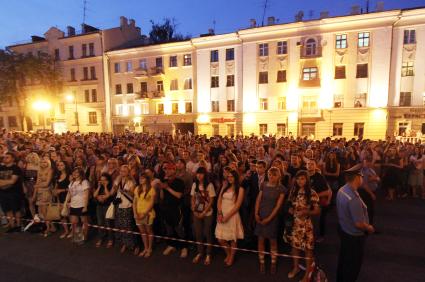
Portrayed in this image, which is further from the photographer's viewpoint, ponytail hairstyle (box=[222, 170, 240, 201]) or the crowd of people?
ponytail hairstyle (box=[222, 170, 240, 201])

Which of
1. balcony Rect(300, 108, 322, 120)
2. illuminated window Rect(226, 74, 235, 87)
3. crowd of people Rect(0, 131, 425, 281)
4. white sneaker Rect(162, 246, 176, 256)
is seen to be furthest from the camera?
illuminated window Rect(226, 74, 235, 87)

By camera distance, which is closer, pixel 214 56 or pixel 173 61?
pixel 214 56

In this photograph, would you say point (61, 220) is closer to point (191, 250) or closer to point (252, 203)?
point (191, 250)

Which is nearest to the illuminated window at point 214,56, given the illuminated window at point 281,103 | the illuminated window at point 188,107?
the illuminated window at point 188,107

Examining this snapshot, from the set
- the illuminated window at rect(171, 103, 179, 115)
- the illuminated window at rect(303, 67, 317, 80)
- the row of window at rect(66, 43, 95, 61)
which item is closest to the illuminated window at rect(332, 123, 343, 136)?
the illuminated window at rect(303, 67, 317, 80)

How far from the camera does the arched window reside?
90.1 ft

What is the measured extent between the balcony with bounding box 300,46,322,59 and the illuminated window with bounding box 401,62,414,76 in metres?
7.68

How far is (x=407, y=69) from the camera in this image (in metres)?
25.2

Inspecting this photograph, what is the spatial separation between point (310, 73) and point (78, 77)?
32.1m

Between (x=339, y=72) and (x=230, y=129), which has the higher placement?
(x=339, y=72)

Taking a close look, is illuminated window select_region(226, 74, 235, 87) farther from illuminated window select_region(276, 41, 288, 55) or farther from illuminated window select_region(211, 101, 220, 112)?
illuminated window select_region(276, 41, 288, 55)

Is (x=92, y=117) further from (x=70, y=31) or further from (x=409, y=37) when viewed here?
(x=409, y=37)

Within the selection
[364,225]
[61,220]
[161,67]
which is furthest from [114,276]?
[161,67]

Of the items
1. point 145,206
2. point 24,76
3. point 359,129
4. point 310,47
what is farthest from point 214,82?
point 145,206
